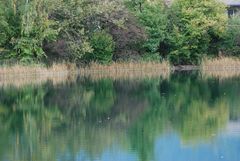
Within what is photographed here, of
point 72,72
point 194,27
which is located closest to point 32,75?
point 72,72

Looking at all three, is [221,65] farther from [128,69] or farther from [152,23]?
[128,69]

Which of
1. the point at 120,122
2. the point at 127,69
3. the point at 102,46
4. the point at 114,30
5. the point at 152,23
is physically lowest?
the point at 120,122

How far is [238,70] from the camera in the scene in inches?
1772

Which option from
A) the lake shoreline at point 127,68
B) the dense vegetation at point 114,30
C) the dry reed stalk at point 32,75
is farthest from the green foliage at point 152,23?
the dry reed stalk at point 32,75

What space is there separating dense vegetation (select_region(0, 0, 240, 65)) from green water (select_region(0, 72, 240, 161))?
721 centimetres

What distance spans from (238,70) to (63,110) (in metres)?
23.5

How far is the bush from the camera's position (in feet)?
142

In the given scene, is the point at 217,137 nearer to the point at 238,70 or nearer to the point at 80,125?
the point at 80,125

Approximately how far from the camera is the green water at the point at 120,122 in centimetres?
1526

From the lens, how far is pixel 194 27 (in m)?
46.6

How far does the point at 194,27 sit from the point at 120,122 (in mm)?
27145

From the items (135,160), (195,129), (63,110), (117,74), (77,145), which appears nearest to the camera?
(135,160)

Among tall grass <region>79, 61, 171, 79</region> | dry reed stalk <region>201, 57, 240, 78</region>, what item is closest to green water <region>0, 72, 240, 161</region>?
tall grass <region>79, 61, 171, 79</region>

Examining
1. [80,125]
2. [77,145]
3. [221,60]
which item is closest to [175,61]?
[221,60]
